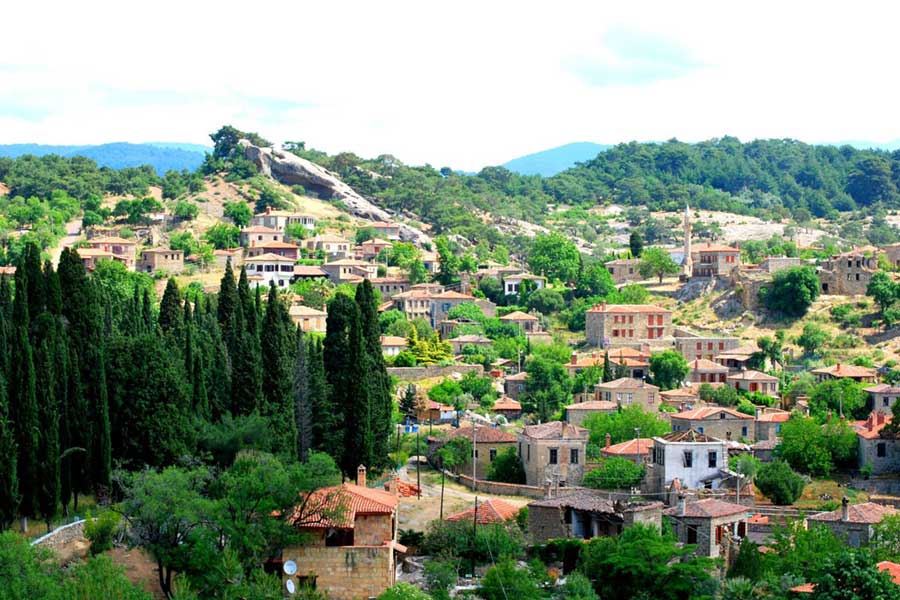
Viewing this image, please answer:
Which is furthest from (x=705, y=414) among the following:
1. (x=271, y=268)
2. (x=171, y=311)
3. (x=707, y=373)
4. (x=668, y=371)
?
(x=271, y=268)

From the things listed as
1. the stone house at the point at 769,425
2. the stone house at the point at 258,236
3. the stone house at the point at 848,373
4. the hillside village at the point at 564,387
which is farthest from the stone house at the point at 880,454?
the stone house at the point at 258,236

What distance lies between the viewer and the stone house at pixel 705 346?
276 feet

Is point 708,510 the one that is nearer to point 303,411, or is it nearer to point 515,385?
point 303,411

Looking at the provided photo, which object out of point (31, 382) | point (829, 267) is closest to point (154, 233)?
point (829, 267)

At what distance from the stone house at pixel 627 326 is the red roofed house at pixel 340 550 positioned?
49.5m

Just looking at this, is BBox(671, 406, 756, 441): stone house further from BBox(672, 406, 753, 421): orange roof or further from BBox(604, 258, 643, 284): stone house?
BBox(604, 258, 643, 284): stone house

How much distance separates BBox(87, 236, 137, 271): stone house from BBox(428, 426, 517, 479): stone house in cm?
4945

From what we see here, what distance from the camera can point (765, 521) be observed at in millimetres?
48844

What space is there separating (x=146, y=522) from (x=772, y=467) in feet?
89.9

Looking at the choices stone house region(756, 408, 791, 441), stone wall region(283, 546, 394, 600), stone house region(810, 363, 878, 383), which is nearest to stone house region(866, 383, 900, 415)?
stone house region(810, 363, 878, 383)

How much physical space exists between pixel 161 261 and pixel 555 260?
91.3ft

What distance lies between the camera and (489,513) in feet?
154

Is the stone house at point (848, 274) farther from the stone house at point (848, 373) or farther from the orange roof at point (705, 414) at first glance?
the orange roof at point (705, 414)

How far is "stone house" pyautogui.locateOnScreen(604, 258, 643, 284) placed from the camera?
10681cm
